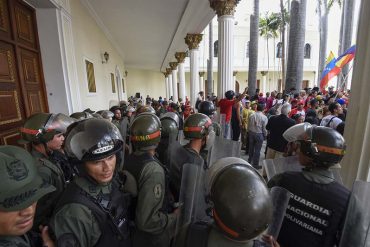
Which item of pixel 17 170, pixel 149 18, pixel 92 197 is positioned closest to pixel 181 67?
pixel 149 18

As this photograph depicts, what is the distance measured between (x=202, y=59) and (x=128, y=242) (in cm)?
2406

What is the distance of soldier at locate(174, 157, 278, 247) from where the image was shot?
2.65ft

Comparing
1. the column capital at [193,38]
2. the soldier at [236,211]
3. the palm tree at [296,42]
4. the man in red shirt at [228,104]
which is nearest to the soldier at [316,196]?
the soldier at [236,211]

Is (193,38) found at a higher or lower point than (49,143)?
higher

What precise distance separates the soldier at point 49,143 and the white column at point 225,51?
15.5 ft

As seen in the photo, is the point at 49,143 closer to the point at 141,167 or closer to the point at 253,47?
the point at 141,167

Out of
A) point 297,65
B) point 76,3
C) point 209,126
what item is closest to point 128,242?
point 209,126

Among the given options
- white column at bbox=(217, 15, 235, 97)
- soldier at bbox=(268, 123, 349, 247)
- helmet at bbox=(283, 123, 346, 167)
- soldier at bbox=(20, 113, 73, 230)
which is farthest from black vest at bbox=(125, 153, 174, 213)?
white column at bbox=(217, 15, 235, 97)

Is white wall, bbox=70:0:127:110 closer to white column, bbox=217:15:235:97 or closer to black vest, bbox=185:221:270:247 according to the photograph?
white column, bbox=217:15:235:97

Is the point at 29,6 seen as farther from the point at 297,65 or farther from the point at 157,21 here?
the point at 297,65

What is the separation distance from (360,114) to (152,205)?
Answer: 1915 mm

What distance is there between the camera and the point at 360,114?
5.99 feet

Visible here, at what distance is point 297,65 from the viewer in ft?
29.0

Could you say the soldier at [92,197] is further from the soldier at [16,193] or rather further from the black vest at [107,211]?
the soldier at [16,193]
